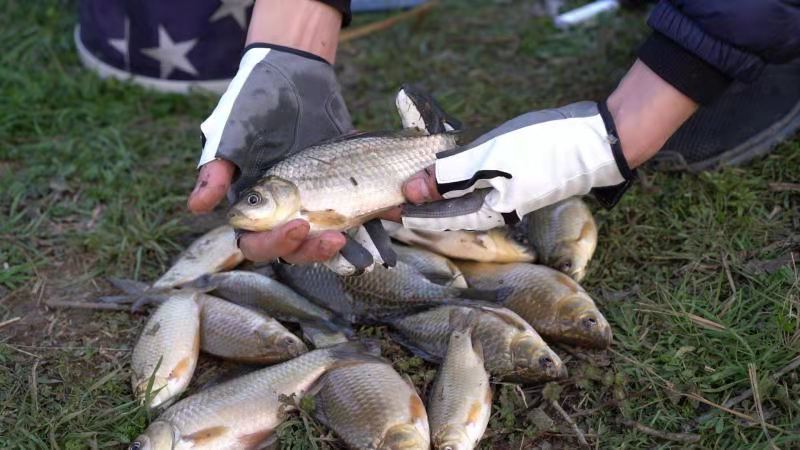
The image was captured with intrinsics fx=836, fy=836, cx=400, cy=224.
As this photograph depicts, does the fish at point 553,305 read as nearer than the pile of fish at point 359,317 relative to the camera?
No

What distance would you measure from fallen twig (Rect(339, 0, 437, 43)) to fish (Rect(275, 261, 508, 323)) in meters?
2.45

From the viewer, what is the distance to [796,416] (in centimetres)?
244


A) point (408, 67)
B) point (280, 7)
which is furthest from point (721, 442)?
point (408, 67)

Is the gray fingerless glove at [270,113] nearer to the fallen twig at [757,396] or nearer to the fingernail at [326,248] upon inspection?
the fingernail at [326,248]

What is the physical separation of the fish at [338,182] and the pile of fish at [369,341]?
0.36 m

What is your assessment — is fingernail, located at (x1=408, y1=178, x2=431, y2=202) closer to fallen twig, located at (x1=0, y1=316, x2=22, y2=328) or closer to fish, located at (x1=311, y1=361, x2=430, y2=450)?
fish, located at (x1=311, y1=361, x2=430, y2=450)

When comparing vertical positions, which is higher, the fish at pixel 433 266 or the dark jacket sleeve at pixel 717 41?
the dark jacket sleeve at pixel 717 41

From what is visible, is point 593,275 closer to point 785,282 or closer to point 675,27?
point 785,282

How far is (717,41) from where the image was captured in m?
2.60

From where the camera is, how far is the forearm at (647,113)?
107 inches

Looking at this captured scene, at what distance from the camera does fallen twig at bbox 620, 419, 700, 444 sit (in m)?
2.42

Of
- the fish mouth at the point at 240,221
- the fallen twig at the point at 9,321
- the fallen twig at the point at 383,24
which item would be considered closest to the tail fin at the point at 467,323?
the fish mouth at the point at 240,221

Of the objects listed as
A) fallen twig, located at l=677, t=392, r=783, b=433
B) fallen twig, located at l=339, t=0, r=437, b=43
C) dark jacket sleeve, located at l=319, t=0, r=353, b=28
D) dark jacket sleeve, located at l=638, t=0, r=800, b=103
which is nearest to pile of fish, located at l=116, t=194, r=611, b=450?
fallen twig, located at l=677, t=392, r=783, b=433

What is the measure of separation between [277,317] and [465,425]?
2.78 feet
